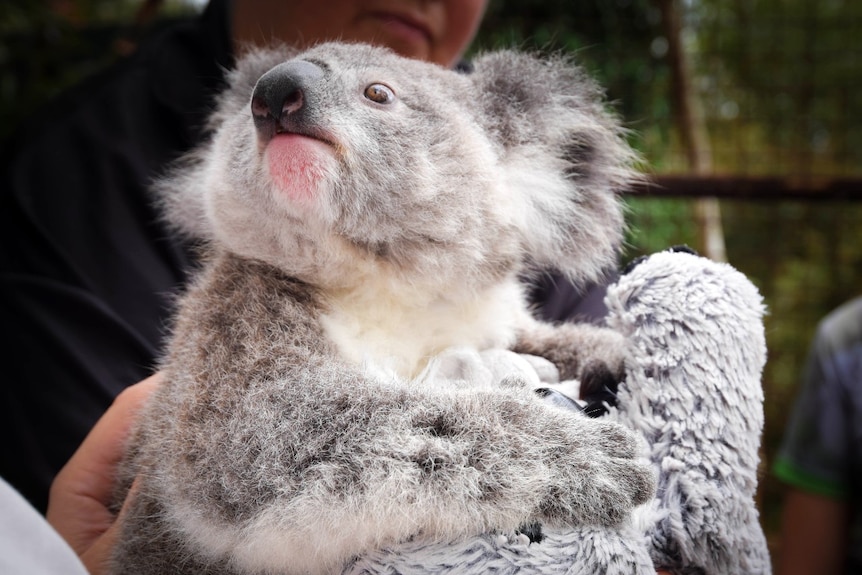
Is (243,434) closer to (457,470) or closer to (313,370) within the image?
(313,370)

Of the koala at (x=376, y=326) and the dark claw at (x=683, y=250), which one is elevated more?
the dark claw at (x=683, y=250)

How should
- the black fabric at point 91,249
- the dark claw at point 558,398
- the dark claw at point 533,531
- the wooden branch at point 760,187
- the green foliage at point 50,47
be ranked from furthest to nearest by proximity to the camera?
the green foliage at point 50,47, the black fabric at point 91,249, the wooden branch at point 760,187, the dark claw at point 558,398, the dark claw at point 533,531

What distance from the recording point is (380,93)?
79cm

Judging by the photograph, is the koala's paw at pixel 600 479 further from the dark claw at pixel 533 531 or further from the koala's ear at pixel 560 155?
the koala's ear at pixel 560 155

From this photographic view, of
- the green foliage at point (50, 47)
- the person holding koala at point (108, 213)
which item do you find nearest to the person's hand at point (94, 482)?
the person holding koala at point (108, 213)

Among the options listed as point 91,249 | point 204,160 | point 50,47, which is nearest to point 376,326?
point 204,160

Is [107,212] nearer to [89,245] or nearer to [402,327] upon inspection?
[89,245]

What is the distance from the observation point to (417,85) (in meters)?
0.86

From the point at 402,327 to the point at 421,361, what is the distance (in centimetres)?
5

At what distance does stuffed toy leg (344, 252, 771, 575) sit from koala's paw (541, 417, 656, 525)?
2cm

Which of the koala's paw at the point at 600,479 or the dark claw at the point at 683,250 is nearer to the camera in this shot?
the koala's paw at the point at 600,479

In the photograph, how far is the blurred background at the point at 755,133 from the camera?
972 mm

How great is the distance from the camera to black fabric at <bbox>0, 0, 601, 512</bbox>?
Answer: 1.23 meters

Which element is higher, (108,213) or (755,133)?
(755,133)
